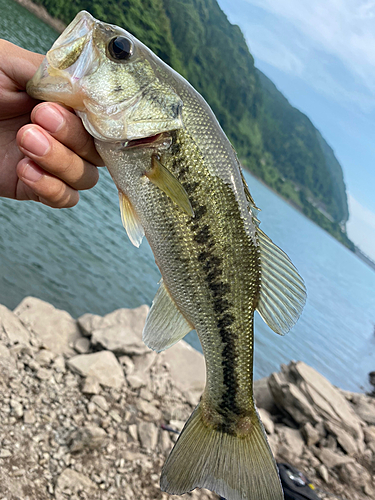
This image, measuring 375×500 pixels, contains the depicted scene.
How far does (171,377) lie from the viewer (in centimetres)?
869

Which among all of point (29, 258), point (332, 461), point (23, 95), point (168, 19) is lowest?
point (29, 258)

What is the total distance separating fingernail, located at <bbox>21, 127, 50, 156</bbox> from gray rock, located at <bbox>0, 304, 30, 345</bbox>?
543cm

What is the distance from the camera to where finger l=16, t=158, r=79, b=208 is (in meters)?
2.50

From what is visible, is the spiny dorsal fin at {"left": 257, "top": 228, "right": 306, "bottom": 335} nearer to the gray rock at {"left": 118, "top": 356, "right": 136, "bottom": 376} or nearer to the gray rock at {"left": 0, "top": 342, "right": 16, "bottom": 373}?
the gray rock at {"left": 0, "top": 342, "right": 16, "bottom": 373}

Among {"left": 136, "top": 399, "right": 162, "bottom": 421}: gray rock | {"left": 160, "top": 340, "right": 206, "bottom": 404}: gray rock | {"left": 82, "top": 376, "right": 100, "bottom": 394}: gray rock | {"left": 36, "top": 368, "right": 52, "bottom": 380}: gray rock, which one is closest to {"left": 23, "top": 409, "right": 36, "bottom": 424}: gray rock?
{"left": 36, "top": 368, "right": 52, "bottom": 380}: gray rock

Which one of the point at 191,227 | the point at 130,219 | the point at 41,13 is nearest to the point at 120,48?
the point at 130,219

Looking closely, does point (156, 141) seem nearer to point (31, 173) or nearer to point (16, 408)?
point (31, 173)

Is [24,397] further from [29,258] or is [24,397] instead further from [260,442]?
[29,258]

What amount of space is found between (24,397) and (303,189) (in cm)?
20076

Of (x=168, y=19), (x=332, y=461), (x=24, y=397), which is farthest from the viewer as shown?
(x=168, y=19)

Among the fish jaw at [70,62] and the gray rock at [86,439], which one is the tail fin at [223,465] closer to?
the fish jaw at [70,62]

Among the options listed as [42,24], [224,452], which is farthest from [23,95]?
[42,24]

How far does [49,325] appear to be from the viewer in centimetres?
790

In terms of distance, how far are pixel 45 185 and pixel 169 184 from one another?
1.06m
